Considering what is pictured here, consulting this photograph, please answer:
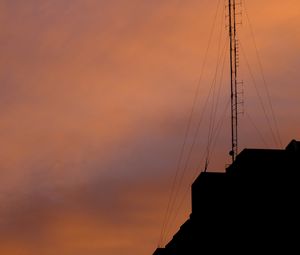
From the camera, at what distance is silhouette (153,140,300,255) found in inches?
2422

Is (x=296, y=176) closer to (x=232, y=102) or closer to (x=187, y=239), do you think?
(x=232, y=102)

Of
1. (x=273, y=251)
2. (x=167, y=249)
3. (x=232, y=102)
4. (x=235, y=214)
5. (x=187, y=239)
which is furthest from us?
(x=167, y=249)

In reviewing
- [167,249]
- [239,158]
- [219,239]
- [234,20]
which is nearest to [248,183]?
[239,158]

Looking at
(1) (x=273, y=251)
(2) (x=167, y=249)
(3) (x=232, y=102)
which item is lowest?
(2) (x=167, y=249)

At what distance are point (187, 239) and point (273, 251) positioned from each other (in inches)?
648

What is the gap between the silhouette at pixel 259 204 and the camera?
61531mm

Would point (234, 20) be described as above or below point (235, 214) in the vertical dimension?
above

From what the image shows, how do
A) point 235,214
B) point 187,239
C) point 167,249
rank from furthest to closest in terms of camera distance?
point 167,249, point 187,239, point 235,214

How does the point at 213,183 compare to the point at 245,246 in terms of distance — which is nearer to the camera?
the point at 245,246

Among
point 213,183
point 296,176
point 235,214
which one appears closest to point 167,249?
point 213,183

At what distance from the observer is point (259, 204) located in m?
63.2

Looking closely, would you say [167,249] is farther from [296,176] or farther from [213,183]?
[296,176]

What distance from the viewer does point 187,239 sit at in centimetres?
7712

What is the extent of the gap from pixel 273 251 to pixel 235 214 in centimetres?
499
